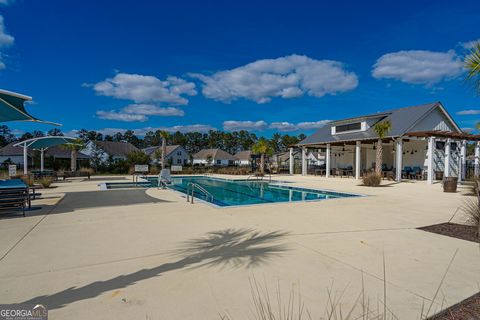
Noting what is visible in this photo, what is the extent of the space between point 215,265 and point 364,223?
4.36 meters

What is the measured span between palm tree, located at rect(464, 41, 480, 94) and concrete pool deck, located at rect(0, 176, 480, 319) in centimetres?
318

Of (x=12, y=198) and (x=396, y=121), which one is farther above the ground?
(x=396, y=121)

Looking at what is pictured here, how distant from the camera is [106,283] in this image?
325 cm

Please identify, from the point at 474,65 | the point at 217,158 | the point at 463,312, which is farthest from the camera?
the point at 217,158

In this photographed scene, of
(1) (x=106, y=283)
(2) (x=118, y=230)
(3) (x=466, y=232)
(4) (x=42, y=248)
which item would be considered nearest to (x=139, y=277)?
(1) (x=106, y=283)

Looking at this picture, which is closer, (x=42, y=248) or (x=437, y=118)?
(x=42, y=248)

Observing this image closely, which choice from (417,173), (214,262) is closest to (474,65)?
(214,262)

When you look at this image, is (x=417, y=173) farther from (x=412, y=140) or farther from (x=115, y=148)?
(x=115, y=148)

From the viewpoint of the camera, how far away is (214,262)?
3.91 metres

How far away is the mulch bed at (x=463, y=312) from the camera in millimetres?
2543

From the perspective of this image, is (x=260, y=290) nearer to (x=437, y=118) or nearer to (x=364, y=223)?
(x=364, y=223)

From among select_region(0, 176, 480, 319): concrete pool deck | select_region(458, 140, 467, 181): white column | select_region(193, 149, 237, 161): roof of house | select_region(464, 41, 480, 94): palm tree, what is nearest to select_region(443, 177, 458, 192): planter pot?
select_region(0, 176, 480, 319): concrete pool deck

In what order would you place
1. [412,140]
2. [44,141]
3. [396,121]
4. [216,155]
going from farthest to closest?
1. [216,155]
2. [396,121]
3. [412,140]
4. [44,141]

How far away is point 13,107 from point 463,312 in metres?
9.75
